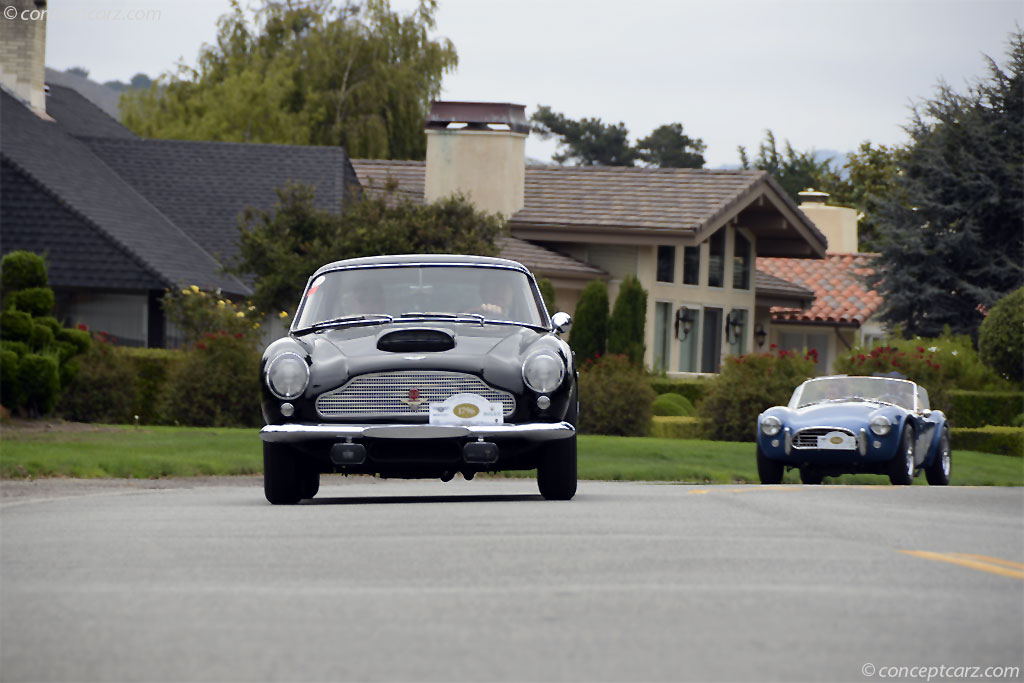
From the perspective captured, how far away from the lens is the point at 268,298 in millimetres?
30656

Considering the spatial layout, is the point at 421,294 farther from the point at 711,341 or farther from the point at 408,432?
the point at 711,341

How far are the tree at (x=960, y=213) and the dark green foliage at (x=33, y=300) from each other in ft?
80.3

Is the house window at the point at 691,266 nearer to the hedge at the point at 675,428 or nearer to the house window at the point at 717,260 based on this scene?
the house window at the point at 717,260

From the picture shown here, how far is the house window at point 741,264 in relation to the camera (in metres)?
41.4

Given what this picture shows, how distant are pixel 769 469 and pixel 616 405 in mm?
8726

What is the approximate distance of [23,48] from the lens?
37.5 m

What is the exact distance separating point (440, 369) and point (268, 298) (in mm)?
20133

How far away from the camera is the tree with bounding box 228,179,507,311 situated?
29859 millimetres

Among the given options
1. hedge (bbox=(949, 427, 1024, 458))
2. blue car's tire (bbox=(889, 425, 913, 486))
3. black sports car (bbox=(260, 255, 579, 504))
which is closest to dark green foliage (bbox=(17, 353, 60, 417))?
blue car's tire (bbox=(889, 425, 913, 486))

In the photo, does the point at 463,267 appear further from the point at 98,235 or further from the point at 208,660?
the point at 98,235

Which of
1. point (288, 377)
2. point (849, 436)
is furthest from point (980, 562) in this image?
point (849, 436)

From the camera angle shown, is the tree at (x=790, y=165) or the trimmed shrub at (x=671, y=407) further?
the tree at (x=790, y=165)

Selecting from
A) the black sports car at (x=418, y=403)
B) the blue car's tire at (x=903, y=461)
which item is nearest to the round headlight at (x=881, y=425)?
the blue car's tire at (x=903, y=461)

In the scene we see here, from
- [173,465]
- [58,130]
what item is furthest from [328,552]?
[58,130]
